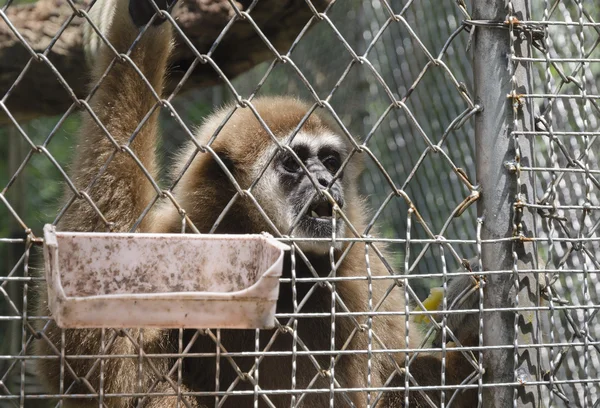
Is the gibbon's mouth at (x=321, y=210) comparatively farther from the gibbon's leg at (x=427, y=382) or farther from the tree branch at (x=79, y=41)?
the tree branch at (x=79, y=41)

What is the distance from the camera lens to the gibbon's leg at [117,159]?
2.92 m

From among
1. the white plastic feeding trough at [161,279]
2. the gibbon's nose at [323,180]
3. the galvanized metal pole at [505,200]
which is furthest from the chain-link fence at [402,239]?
the white plastic feeding trough at [161,279]

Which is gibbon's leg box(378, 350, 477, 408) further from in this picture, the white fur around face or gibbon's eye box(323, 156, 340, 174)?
gibbon's eye box(323, 156, 340, 174)

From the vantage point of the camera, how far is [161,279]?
2160 millimetres

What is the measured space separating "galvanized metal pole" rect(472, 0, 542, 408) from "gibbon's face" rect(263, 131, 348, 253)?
1.52 meters

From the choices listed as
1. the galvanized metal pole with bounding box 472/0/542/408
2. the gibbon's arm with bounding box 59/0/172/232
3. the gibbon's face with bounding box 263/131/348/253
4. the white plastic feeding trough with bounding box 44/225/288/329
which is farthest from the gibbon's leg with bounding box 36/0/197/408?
the galvanized metal pole with bounding box 472/0/542/408

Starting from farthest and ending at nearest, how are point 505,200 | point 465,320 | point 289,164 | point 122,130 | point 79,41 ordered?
1. point 79,41
2. point 289,164
3. point 465,320
4. point 122,130
5. point 505,200

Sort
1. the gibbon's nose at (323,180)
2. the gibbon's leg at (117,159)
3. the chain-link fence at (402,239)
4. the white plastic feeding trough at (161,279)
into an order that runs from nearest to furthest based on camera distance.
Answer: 1. the white plastic feeding trough at (161,279)
2. the chain-link fence at (402,239)
3. the gibbon's leg at (117,159)
4. the gibbon's nose at (323,180)

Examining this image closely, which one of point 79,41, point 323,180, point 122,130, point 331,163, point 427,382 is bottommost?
point 427,382

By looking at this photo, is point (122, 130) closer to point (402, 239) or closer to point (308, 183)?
point (402, 239)

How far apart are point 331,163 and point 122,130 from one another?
1900 millimetres

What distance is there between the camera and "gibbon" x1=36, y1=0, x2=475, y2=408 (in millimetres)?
2639

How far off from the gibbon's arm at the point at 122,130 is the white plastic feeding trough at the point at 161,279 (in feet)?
2.66

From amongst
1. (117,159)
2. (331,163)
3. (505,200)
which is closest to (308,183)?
(331,163)
